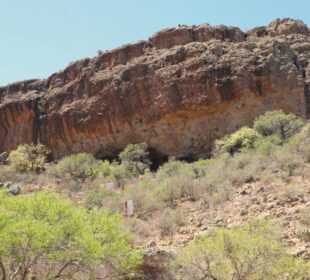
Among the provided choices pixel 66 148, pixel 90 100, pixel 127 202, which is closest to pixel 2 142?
pixel 66 148

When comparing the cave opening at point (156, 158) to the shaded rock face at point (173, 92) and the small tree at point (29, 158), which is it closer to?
the shaded rock face at point (173, 92)

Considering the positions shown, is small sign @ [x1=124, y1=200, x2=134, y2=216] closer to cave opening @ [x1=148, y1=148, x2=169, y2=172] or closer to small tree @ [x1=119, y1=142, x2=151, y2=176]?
small tree @ [x1=119, y1=142, x2=151, y2=176]

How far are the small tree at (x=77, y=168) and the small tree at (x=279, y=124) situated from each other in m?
9.49

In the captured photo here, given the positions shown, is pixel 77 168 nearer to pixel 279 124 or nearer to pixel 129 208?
pixel 279 124

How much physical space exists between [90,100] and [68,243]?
2405 centimetres

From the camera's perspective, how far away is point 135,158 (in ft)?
95.4

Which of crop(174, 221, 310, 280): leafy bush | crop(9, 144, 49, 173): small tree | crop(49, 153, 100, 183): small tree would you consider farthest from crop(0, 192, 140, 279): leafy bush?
crop(9, 144, 49, 173): small tree

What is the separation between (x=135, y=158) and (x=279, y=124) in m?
8.55

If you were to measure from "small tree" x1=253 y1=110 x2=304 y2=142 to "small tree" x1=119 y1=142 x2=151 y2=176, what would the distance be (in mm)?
6835

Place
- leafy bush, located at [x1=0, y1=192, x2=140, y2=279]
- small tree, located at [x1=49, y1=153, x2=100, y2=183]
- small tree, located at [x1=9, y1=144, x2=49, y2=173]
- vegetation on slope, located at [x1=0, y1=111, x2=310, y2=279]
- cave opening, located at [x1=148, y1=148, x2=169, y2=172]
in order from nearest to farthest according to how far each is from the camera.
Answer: leafy bush, located at [x1=0, y1=192, x2=140, y2=279], vegetation on slope, located at [x1=0, y1=111, x2=310, y2=279], small tree, located at [x1=49, y1=153, x2=100, y2=183], cave opening, located at [x1=148, y1=148, x2=169, y2=172], small tree, located at [x1=9, y1=144, x2=49, y2=173]

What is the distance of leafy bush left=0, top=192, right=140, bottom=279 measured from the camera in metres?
8.57

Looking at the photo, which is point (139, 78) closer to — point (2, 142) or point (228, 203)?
point (2, 142)

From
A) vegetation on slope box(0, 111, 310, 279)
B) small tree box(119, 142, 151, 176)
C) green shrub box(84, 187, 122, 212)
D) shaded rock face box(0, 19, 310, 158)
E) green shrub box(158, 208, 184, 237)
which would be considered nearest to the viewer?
vegetation on slope box(0, 111, 310, 279)

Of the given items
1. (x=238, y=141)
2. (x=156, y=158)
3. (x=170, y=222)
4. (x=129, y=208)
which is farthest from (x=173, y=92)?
(x=170, y=222)
